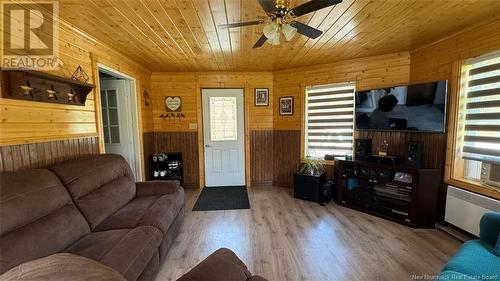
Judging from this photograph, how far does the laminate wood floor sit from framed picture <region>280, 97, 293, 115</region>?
6.14 ft

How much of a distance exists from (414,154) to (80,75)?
13.4 ft

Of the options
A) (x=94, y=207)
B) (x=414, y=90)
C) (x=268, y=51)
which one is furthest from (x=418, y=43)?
(x=94, y=207)

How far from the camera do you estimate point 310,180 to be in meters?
3.61

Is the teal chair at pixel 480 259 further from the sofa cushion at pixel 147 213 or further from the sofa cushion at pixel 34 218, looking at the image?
the sofa cushion at pixel 34 218

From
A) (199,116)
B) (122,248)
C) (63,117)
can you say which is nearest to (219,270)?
(122,248)

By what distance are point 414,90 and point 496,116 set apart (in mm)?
817

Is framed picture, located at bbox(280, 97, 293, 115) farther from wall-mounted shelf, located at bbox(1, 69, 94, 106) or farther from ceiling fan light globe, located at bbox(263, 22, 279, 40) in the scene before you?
wall-mounted shelf, located at bbox(1, 69, 94, 106)

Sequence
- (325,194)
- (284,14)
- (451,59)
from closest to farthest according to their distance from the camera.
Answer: (284,14) < (451,59) < (325,194)

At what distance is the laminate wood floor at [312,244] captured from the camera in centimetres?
198

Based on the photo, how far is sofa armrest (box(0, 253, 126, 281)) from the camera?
56 centimetres

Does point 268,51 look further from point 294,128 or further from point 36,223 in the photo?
point 36,223

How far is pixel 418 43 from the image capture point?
2883 millimetres

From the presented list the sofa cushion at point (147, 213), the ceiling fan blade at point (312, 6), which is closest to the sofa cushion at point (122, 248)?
the sofa cushion at point (147, 213)

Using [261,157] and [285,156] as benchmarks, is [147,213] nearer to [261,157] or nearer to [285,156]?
[261,157]
